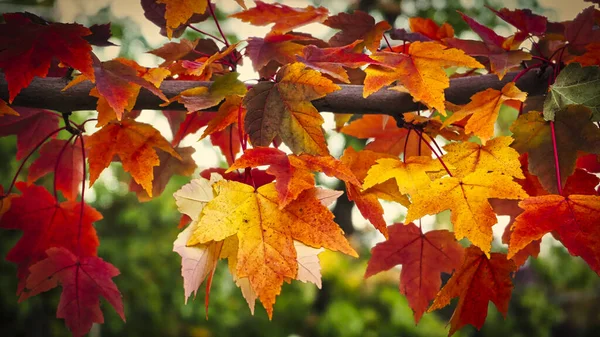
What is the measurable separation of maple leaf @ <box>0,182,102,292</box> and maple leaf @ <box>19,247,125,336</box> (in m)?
0.07

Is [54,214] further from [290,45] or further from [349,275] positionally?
[349,275]

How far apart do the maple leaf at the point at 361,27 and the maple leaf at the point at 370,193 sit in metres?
0.17

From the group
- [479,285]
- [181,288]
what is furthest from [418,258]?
[181,288]

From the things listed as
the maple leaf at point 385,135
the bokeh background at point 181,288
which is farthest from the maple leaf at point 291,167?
the bokeh background at point 181,288

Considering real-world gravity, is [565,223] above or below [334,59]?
below

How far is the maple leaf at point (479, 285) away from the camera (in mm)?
636

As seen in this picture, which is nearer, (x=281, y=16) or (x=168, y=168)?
(x=281, y=16)

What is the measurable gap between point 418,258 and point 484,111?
273 mm

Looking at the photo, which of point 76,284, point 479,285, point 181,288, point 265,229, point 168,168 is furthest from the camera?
point 181,288

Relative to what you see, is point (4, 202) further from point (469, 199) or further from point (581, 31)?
point (581, 31)

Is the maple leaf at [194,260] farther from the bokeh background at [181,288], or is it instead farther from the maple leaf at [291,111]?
the bokeh background at [181,288]

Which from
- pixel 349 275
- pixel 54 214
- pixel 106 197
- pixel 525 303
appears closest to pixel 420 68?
pixel 54 214

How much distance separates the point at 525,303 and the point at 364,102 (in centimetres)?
542

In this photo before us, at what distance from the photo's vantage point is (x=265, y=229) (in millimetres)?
531
